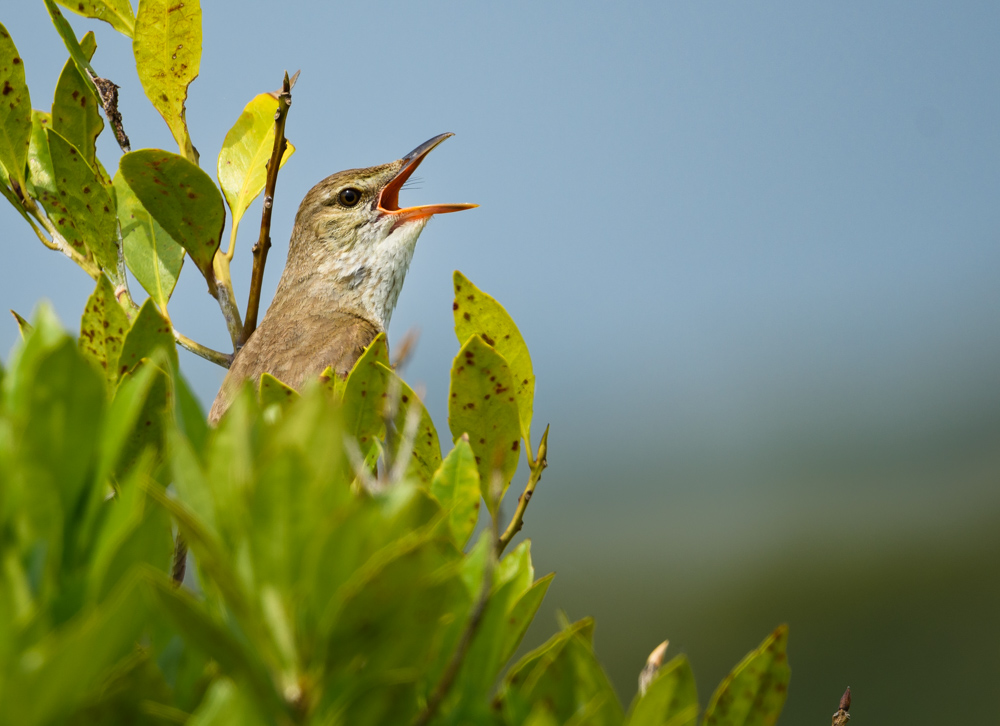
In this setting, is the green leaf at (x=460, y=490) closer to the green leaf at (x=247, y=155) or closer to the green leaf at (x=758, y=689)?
the green leaf at (x=758, y=689)

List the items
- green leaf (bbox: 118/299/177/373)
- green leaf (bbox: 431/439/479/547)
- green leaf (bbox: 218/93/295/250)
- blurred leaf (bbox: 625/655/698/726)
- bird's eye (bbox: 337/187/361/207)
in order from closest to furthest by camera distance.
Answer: blurred leaf (bbox: 625/655/698/726)
green leaf (bbox: 431/439/479/547)
green leaf (bbox: 118/299/177/373)
green leaf (bbox: 218/93/295/250)
bird's eye (bbox: 337/187/361/207)

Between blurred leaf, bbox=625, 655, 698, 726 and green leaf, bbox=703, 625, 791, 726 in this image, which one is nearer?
blurred leaf, bbox=625, 655, 698, 726

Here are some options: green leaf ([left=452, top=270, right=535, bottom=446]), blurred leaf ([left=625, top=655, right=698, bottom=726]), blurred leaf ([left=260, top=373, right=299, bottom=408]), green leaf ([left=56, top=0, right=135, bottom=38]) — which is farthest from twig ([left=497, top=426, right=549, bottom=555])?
green leaf ([left=56, top=0, right=135, bottom=38])

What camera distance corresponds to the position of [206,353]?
2506mm

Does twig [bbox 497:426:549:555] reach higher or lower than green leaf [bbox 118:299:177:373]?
lower

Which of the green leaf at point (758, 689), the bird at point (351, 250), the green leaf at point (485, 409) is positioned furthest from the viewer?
the bird at point (351, 250)

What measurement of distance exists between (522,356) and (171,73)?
1192mm

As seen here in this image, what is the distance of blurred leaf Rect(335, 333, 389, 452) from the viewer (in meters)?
1.37

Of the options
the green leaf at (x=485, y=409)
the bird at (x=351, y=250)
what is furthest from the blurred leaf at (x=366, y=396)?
the bird at (x=351, y=250)

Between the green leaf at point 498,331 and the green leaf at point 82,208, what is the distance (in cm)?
96

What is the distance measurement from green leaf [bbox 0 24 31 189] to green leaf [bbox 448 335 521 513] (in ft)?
4.02

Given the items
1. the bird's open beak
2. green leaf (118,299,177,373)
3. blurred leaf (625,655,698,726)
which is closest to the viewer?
blurred leaf (625,655,698,726)

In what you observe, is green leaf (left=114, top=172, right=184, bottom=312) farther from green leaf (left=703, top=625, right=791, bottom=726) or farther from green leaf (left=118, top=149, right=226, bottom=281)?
green leaf (left=703, top=625, right=791, bottom=726)

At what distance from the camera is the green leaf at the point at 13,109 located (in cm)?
183
